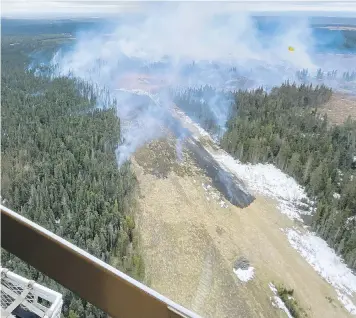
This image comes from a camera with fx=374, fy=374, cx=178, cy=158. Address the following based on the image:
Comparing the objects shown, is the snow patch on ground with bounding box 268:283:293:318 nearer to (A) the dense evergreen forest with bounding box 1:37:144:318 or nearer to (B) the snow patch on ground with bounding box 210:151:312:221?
(A) the dense evergreen forest with bounding box 1:37:144:318

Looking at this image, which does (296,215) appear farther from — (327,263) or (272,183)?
(327,263)

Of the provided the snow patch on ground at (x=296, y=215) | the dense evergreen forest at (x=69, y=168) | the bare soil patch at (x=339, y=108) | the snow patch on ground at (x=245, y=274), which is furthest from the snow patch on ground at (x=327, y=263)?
the bare soil patch at (x=339, y=108)

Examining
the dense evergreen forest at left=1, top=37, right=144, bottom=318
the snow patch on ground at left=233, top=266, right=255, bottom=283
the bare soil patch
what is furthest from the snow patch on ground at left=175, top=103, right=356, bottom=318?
the bare soil patch

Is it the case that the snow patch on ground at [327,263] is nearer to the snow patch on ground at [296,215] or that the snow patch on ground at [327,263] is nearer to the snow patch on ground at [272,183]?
the snow patch on ground at [296,215]

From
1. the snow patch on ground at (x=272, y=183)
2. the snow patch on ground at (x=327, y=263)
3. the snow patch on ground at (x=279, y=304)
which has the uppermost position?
the snow patch on ground at (x=272, y=183)

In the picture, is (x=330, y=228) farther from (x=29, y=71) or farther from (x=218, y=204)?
(x=29, y=71)

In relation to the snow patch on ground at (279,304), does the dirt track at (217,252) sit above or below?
above

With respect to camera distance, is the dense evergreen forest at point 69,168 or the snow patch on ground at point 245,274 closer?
the dense evergreen forest at point 69,168
